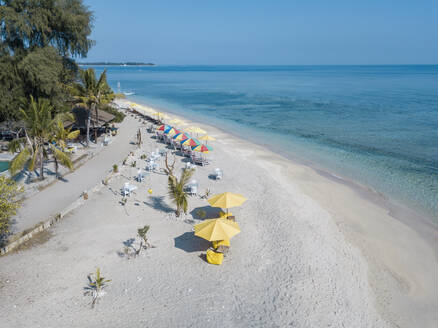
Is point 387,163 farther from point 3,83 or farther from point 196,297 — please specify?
point 3,83

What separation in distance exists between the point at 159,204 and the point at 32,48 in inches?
675

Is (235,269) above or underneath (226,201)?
underneath

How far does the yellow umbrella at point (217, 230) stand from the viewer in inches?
388

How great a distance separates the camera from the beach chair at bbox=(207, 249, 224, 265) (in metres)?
9.85

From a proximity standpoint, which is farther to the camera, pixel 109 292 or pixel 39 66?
pixel 39 66

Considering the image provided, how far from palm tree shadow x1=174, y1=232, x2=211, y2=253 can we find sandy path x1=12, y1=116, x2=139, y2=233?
5.48 meters

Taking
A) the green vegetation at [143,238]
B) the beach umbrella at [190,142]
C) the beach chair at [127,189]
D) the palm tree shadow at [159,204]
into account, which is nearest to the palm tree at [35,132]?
the beach chair at [127,189]

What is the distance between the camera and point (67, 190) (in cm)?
1436

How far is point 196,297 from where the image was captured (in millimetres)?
8422

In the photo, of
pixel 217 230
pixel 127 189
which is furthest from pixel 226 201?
pixel 127 189

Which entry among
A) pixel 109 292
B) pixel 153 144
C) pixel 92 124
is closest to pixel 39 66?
pixel 92 124

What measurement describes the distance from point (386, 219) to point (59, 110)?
22.2m

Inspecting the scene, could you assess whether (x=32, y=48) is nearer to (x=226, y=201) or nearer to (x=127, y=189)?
(x=127, y=189)

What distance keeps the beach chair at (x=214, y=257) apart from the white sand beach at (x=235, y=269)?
0.66 feet
